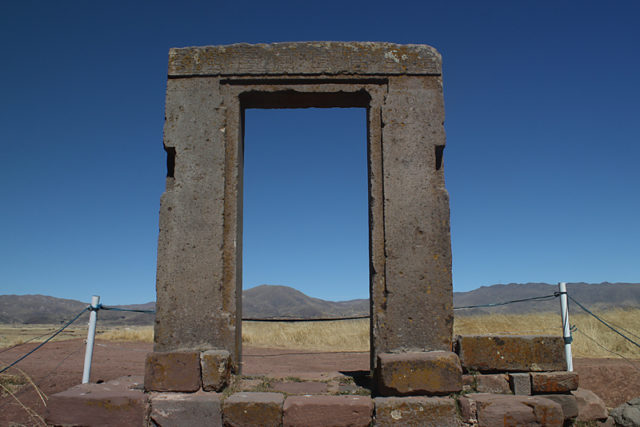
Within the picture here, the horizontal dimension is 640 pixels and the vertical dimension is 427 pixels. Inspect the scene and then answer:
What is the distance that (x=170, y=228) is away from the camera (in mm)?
4203

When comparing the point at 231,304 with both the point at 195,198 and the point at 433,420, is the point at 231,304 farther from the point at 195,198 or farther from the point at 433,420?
the point at 433,420

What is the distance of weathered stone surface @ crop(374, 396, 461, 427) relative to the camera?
360 centimetres

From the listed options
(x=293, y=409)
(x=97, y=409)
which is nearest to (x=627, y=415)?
→ (x=293, y=409)

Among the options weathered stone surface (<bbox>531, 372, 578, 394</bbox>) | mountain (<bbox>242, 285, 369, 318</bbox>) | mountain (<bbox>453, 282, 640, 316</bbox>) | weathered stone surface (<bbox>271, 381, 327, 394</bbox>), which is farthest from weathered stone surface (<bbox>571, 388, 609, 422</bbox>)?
mountain (<bbox>242, 285, 369, 318</bbox>)

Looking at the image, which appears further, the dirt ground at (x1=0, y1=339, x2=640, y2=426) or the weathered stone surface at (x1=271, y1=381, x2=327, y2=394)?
the dirt ground at (x1=0, y1=339, x2=640, y2=426)

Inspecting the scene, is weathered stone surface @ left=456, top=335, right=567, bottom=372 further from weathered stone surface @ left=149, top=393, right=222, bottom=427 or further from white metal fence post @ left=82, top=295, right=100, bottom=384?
white metal fence post @ left=82, top=295, right=100, bottom=384

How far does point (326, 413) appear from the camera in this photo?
3559 mm

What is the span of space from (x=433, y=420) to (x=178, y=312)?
2.25m

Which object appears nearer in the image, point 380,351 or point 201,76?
point 380,351

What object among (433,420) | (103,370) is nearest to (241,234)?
(433,420)

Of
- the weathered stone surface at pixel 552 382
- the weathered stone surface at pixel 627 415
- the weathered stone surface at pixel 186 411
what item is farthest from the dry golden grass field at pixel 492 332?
the weathered stone surface at pixel 186 411

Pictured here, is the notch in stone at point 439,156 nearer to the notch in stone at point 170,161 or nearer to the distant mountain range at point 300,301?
the notch in stone at point 170,161

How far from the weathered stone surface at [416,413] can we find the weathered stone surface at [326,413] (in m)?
0.11

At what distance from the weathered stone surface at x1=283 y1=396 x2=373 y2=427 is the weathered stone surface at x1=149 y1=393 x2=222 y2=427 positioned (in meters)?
0.55
